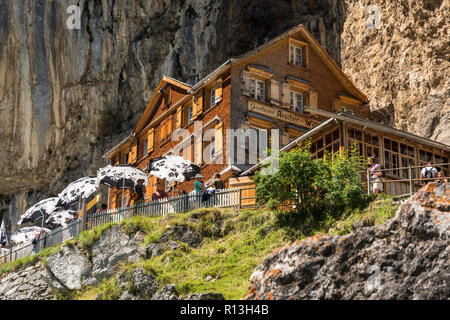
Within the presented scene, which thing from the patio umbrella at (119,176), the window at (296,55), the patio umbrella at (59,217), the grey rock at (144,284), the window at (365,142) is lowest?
the grey rock at (144,284)

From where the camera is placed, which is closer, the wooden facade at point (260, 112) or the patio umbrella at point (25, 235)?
the wooden facade at point (260, 112)

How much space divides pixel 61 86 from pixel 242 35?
49.2 feet

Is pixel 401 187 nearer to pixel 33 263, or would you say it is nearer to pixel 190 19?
pixel 33 263

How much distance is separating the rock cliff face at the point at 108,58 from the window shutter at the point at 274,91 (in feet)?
20.8

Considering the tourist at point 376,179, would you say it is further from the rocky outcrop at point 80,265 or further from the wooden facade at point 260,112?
the rocky outcrop at point 80,265

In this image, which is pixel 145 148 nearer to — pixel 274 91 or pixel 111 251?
pixel 274 91

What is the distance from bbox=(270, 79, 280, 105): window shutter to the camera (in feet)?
120

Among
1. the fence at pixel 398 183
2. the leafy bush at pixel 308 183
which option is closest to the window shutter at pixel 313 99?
the fence at pixel 398 183

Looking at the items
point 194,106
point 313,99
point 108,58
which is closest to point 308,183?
point 194,106

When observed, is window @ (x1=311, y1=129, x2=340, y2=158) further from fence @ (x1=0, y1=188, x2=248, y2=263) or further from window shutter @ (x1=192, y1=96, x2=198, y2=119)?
window shutter @ (x1=192, y1=96, x2=198, y2=119)

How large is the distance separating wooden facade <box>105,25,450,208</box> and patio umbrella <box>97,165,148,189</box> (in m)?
3.13

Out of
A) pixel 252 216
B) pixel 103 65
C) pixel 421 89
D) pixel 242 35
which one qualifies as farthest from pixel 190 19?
pixel 252 216

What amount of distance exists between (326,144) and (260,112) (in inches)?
267

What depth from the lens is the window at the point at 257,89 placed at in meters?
36.3
